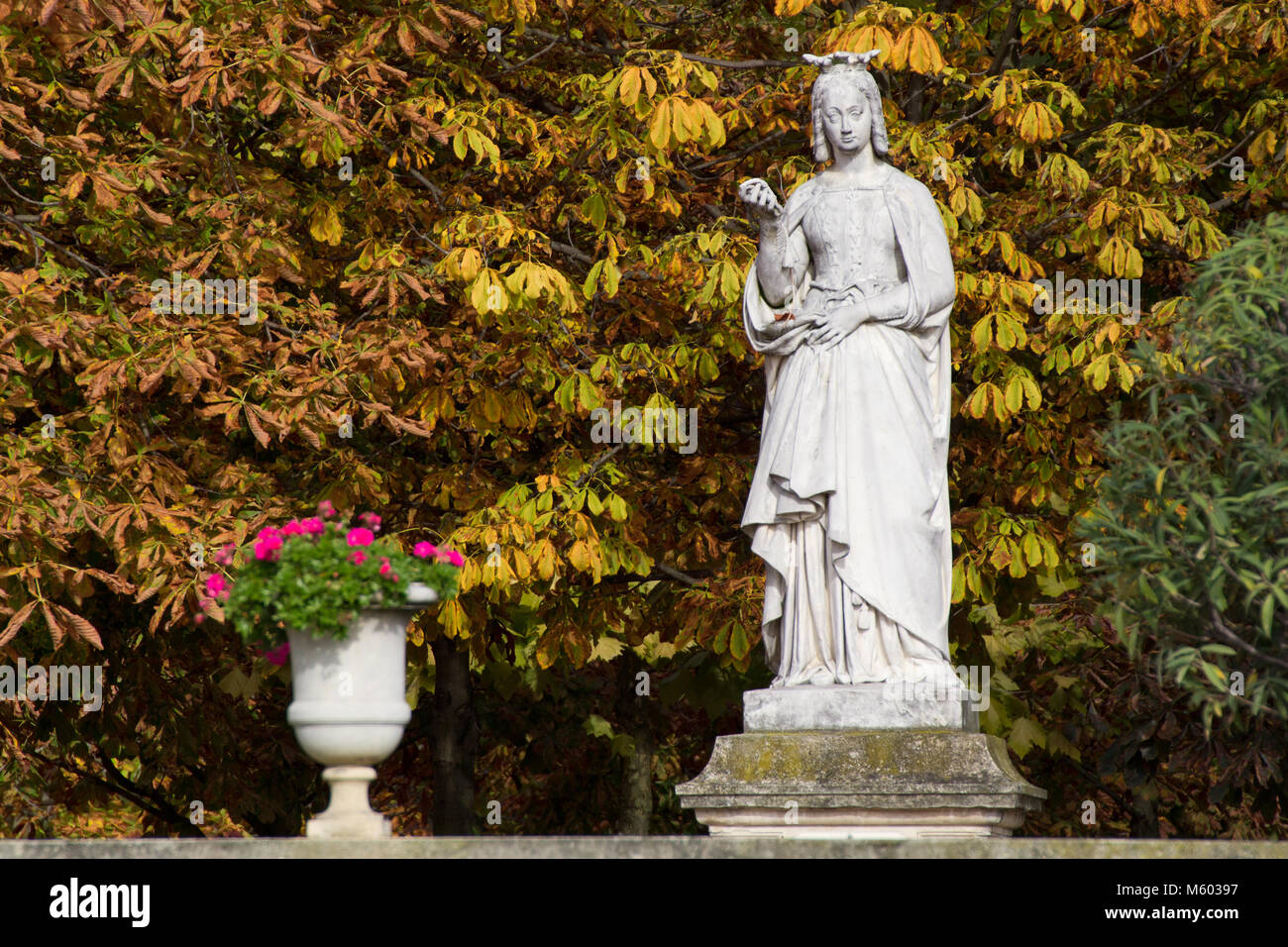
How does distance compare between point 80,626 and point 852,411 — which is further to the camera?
point 80,626

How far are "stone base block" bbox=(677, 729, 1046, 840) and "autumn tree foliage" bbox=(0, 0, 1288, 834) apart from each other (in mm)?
2751

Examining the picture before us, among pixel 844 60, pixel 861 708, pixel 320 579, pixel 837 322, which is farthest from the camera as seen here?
pixel 844 60

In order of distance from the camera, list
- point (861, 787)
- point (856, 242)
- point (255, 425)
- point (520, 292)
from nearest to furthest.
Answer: point (861, 787), point (856, 242), point (255, 425), point (520, 292)

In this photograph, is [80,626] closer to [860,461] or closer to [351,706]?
[351,706]

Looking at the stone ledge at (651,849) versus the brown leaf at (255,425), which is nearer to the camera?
the stone ledge at (651,849)

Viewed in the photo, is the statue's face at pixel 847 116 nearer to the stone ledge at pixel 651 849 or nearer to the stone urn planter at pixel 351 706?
the stone urn planter at pixel 351 706

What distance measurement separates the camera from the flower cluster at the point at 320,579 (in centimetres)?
695

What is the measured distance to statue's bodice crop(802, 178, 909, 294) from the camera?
8781mm

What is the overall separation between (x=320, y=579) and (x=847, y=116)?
3.40 meters

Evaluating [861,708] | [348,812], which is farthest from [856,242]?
[348,812]

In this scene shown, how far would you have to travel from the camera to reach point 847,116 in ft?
29.1

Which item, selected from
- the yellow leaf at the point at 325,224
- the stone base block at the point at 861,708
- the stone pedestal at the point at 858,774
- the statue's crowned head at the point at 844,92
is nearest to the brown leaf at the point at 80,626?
the yellow leaf at the point at 325,224

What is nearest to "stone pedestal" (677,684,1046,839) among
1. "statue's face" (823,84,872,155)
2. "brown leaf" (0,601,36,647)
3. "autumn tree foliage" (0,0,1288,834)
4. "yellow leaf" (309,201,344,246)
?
"statue's face" (823,84,872,155)
